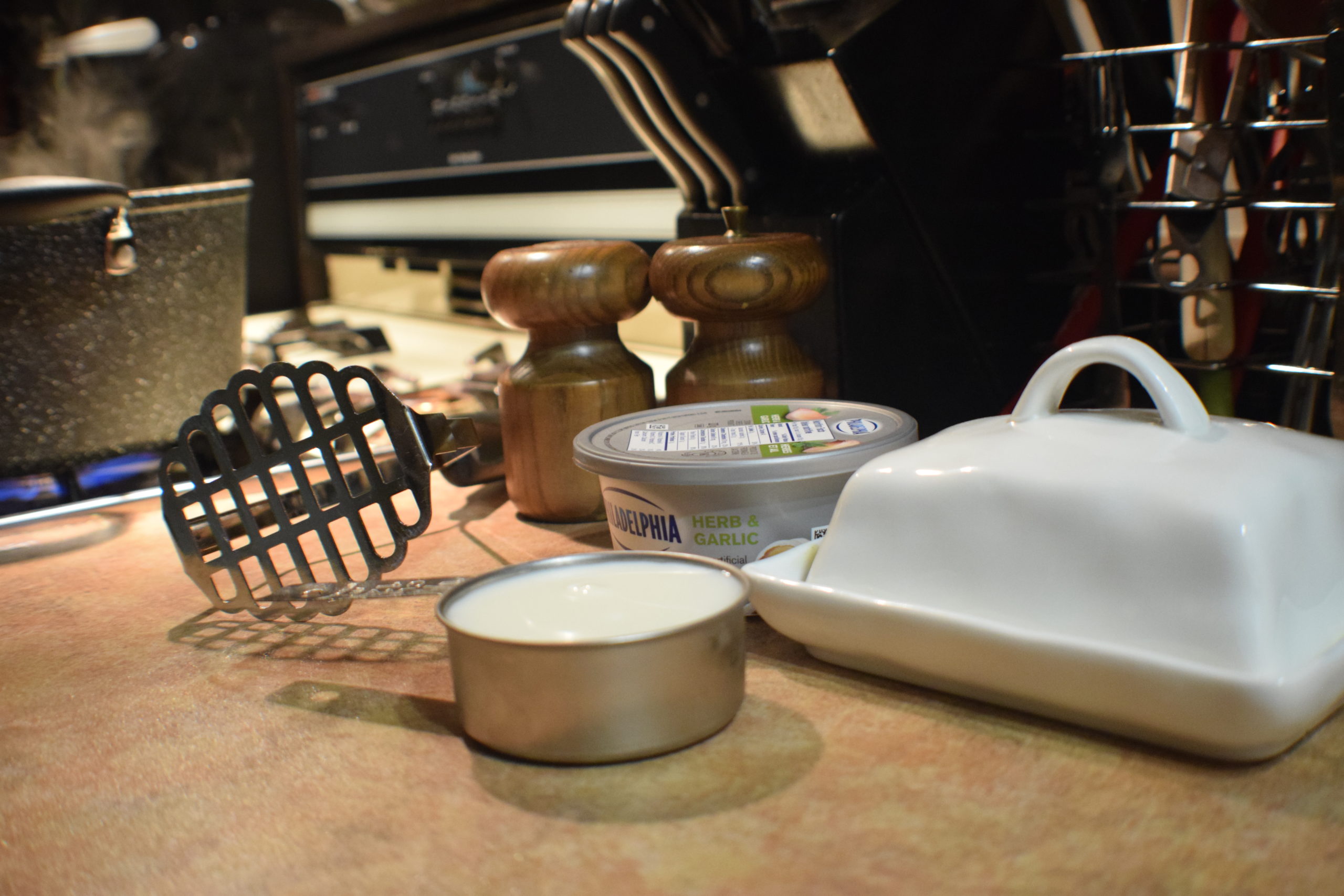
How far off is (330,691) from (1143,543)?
391 millimetres

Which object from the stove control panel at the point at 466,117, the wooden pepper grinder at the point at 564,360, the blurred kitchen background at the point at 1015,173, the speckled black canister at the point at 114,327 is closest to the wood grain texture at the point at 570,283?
the wooden pepper grinder at the point at 564,360

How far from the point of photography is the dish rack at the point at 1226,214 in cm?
68

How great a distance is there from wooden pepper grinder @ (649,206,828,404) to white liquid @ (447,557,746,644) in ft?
0.84

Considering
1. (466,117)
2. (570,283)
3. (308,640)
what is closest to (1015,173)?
(570,283)

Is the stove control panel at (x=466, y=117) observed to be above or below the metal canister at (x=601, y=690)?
above

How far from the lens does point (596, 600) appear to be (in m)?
0.51

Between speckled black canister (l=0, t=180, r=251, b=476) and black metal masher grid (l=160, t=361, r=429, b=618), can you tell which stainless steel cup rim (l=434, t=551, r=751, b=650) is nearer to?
black metal masher grid (l=160, t=361, r=429, b=618)

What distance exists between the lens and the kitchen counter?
38 cm

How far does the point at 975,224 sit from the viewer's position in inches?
33.1

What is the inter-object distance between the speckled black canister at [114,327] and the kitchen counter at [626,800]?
440 millimetres

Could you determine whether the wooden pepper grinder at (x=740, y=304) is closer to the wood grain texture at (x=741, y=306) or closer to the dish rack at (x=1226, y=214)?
the wood grain texture at (x=741, y=306)

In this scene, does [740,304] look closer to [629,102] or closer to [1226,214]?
[629,102]

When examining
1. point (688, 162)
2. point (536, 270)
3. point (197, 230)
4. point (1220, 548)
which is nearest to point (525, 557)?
point (536, 270)

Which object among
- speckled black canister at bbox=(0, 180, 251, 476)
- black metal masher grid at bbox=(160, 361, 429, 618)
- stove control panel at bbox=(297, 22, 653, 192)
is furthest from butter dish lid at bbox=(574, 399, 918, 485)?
stove control panel at bbox=(297, 22, 653, 192)
